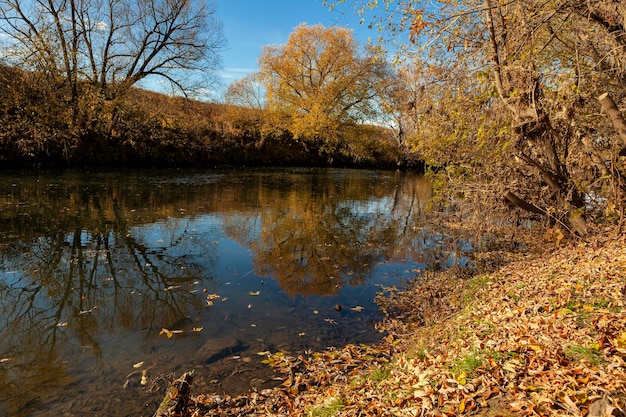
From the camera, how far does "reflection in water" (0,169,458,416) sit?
4137 millimetres

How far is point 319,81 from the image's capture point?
34.7 meters

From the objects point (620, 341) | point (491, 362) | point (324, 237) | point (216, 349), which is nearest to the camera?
point (620, 341)

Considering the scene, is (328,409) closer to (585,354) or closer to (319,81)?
(585,354)

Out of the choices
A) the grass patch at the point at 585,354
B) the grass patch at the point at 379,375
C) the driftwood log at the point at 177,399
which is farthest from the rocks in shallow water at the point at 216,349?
the grass patch at the point at 585,354

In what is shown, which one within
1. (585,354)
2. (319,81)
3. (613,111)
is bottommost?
(585,354)

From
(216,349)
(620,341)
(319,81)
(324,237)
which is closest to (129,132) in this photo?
(319,81)

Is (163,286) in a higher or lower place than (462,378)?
lower

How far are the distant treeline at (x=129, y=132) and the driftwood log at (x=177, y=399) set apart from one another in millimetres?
22559

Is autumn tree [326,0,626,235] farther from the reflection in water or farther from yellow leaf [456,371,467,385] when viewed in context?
yellow leaf [456,371,467,385]

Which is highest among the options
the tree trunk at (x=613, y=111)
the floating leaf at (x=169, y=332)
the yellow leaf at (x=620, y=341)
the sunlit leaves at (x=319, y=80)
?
the sunlit leaves at (x=319, y=80)

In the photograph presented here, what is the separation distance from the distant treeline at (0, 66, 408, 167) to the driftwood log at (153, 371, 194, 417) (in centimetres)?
2256

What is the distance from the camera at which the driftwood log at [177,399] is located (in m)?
3.18

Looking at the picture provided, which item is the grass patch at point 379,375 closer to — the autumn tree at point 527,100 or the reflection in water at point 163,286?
the reflection in water at point 163,286

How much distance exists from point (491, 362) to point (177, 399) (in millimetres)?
2783
